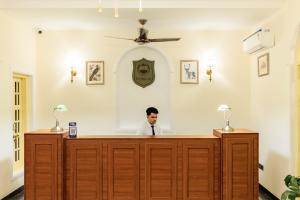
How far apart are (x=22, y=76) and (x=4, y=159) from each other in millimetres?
1688

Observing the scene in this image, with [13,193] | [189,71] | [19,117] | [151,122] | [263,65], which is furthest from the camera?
[189,71]

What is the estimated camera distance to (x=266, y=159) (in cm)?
554

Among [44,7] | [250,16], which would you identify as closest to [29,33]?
[44,7]

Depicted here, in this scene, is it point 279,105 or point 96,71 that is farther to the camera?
point 96,71

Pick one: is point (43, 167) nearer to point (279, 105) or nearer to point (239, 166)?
point (239, 166)

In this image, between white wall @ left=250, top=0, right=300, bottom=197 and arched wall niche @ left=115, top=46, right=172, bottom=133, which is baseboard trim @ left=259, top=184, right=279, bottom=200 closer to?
white wall @ left=250, top=0, right=300, bottom=197

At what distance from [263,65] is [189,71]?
4.74 ft

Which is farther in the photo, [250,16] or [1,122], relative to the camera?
[250,16]

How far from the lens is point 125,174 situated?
442 centimetres

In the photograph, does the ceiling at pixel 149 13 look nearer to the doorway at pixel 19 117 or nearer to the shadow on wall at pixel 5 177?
the doorway at pixel 19 117

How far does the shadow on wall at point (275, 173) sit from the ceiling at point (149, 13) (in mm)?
2285

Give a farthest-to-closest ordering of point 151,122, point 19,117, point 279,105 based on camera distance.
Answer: point 19,117
point 151,122
point 279,105

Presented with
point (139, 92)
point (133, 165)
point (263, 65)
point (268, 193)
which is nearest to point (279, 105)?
point (263, 65)

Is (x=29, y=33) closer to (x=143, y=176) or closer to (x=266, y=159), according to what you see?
(x=143, y=176)
